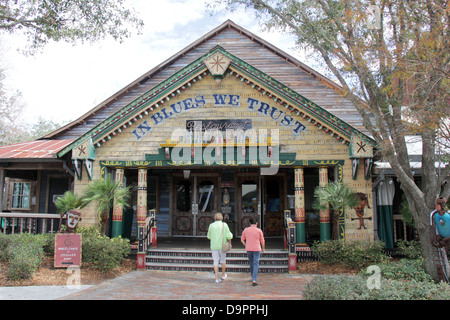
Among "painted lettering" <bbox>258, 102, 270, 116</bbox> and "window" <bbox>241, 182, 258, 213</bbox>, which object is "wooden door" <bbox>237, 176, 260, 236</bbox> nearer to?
"window" <bbox>241, 182, 258, 213</bbox>

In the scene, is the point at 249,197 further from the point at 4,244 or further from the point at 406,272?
the point at 4,244

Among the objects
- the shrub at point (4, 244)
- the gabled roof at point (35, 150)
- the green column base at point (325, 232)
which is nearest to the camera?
the shrub at point (4, 244)

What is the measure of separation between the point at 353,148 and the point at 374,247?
307cm

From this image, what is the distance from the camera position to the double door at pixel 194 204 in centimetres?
1575

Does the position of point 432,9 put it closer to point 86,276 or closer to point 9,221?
point 86,276

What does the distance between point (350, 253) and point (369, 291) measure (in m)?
4.83

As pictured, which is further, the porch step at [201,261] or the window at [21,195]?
the window at [21,195]

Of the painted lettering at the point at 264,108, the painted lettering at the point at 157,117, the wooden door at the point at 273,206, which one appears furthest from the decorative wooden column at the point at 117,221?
the wooden door at the point at 273,206

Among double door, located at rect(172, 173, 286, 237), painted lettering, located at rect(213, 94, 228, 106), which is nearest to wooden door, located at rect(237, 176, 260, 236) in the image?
double door, located at rect(172, 173, 286, 237)

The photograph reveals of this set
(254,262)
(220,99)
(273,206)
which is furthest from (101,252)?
(273,206)

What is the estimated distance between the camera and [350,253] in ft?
34.2

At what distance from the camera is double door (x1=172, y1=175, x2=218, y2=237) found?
15750 mm

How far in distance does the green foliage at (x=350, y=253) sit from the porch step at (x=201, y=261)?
1168 mm

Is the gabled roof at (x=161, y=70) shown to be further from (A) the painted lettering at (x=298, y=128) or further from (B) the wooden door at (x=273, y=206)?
(A) the painted lettering at (x=298, y=128)
